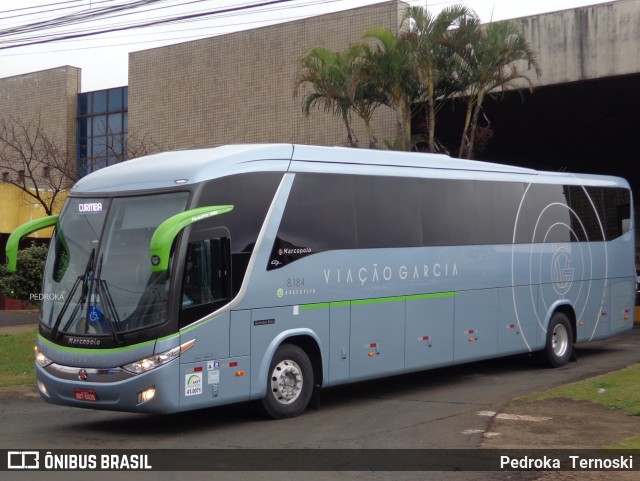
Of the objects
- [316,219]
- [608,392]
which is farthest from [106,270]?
[608,392]

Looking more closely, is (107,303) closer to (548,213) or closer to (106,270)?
(106,270)

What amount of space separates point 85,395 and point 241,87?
2026 cm

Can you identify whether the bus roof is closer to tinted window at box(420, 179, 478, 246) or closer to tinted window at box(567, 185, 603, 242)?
tinted window at box(420, 179, 478, 246)

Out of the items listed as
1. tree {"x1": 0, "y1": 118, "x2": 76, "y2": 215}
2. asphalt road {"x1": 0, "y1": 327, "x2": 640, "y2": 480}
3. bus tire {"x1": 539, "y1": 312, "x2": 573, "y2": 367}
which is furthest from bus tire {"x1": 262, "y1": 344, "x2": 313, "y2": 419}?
tree {"x1": 0, "y1": 118, "x2": 76, "y2": 215}

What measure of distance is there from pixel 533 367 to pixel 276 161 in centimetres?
792

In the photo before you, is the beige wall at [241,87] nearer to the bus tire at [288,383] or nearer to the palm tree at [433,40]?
the palm tree at [433,40]

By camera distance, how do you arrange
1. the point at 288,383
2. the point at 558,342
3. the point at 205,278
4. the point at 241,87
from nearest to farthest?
1. the point at 205,278
2. the point at 288,383
3. the point at 558,342
4. the point at 241,87

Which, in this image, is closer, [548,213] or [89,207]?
[89,207]

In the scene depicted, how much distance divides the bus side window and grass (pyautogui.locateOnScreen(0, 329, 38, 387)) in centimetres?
655

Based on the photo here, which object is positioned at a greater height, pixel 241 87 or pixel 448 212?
pixel 241 87

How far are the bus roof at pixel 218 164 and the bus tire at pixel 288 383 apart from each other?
2.41 meters

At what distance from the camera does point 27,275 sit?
24422mm

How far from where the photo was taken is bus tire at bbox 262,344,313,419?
1233cm

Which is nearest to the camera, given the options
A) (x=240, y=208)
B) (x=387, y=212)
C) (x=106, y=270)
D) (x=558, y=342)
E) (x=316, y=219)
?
(x=106, y=270)
